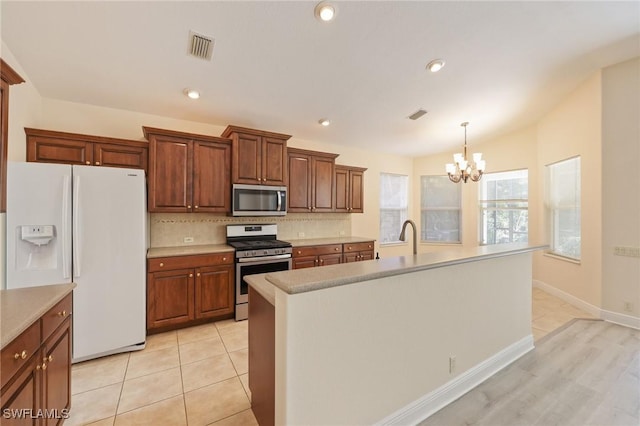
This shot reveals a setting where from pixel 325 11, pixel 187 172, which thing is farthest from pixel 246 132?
pixel 325 11

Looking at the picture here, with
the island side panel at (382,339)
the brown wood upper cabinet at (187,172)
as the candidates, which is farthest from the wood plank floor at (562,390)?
the brown wood upper cabinet at (187,172)

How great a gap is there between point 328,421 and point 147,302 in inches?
95.5

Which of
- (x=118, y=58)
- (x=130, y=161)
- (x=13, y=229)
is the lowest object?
(x=13, y=229)

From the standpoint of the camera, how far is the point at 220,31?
216 centimetres

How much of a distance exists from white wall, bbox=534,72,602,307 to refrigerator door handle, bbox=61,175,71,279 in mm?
5920

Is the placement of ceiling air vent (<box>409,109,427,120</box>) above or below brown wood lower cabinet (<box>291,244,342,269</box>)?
above

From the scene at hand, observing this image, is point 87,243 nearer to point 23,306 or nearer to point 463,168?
point 23,306

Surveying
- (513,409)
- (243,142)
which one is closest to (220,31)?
(243,142)

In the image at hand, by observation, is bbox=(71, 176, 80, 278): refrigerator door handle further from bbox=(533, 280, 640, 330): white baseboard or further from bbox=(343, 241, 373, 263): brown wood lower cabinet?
bbox=(533, 280, 640, 330): white baseboard

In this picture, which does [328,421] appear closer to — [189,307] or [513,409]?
[513,409]

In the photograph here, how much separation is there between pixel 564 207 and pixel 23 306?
623cm

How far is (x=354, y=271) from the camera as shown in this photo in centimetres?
141

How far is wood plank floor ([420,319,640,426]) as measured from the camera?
5.69 feet

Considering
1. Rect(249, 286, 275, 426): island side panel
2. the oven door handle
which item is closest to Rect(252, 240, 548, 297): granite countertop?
Rect(249, 286, 275, 426): island side panel
